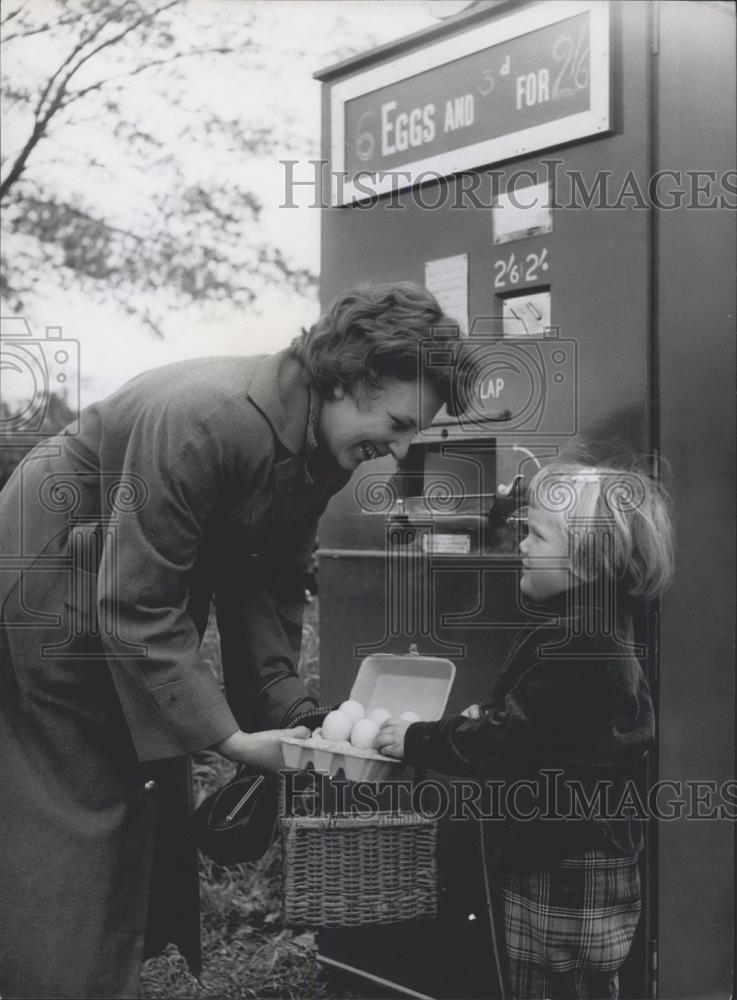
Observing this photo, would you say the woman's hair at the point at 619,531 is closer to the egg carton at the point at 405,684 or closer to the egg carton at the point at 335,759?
the egg carton at the point at 405,684

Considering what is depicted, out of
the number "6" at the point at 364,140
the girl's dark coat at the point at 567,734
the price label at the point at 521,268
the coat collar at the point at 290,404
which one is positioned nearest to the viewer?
the girl's dark coat at the point at 567,734

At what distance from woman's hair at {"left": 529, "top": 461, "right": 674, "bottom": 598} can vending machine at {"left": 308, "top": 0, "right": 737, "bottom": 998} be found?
0.27 ft

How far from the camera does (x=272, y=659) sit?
263cm

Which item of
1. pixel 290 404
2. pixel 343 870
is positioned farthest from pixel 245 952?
pixel 290 404

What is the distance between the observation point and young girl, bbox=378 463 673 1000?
2160 millimetres

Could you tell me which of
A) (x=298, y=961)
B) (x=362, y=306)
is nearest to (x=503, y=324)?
(x=362, y=306)

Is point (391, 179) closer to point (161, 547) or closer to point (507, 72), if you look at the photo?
point (507, 72)

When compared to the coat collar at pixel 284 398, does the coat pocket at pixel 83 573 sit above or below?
below

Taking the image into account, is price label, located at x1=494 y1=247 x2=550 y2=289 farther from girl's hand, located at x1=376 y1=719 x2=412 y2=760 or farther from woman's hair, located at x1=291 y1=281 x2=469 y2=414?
girl's hand, located at x1=376 y1=719 x2=412 y2=760

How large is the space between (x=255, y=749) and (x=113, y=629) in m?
0.38

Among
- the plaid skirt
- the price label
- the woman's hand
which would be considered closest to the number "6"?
the price label

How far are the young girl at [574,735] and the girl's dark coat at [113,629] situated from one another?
0.51 m

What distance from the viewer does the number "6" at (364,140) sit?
289 centimetres

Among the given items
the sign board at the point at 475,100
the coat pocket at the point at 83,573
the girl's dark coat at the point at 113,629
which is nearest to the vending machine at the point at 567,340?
the sign board at the point at 475,100
